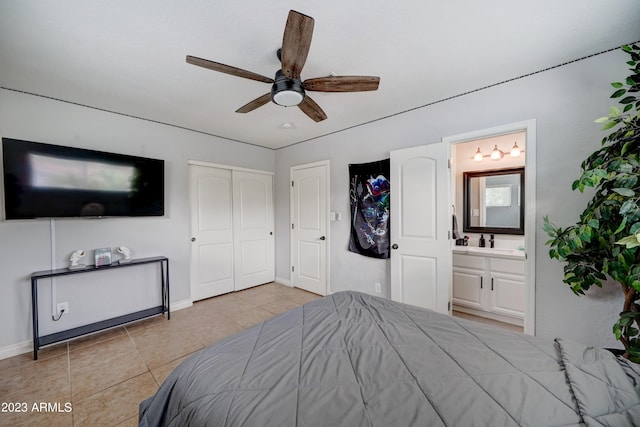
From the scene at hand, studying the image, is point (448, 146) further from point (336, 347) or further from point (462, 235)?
point (336, 347)

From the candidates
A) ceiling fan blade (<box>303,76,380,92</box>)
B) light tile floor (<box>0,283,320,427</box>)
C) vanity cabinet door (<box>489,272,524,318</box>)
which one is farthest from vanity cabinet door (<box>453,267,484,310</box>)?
ceiling fan blade (<box>303,76,380,92</box>)

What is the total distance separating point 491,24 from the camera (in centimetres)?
157

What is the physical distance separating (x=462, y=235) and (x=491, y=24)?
2712 millimetres

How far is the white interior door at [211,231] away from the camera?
361 centimetres

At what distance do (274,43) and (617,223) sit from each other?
2.46m

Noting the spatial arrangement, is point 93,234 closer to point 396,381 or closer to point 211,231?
point 211,231

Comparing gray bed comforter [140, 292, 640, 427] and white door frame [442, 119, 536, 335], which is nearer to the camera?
gray bed comforter [140, 292, 640, 427]

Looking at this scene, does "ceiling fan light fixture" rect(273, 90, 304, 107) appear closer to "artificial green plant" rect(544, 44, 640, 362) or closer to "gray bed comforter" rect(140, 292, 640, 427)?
"gray bed comforter" rect(140, 292, 640, 427)

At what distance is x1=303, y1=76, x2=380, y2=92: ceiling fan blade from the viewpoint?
1.65 m

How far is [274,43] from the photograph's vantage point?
1740mm

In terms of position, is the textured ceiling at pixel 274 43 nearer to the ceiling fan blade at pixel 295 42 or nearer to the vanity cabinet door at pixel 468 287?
the ceiling fan blade at pixel 295 42

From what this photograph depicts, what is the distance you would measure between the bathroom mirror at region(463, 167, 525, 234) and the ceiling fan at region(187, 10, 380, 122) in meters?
2.62

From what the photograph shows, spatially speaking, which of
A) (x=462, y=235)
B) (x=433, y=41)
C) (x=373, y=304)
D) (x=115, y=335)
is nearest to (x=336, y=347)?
(x=373, y=304)

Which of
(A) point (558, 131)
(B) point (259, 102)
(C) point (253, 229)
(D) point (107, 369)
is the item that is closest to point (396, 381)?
(B) point (259, 102)
